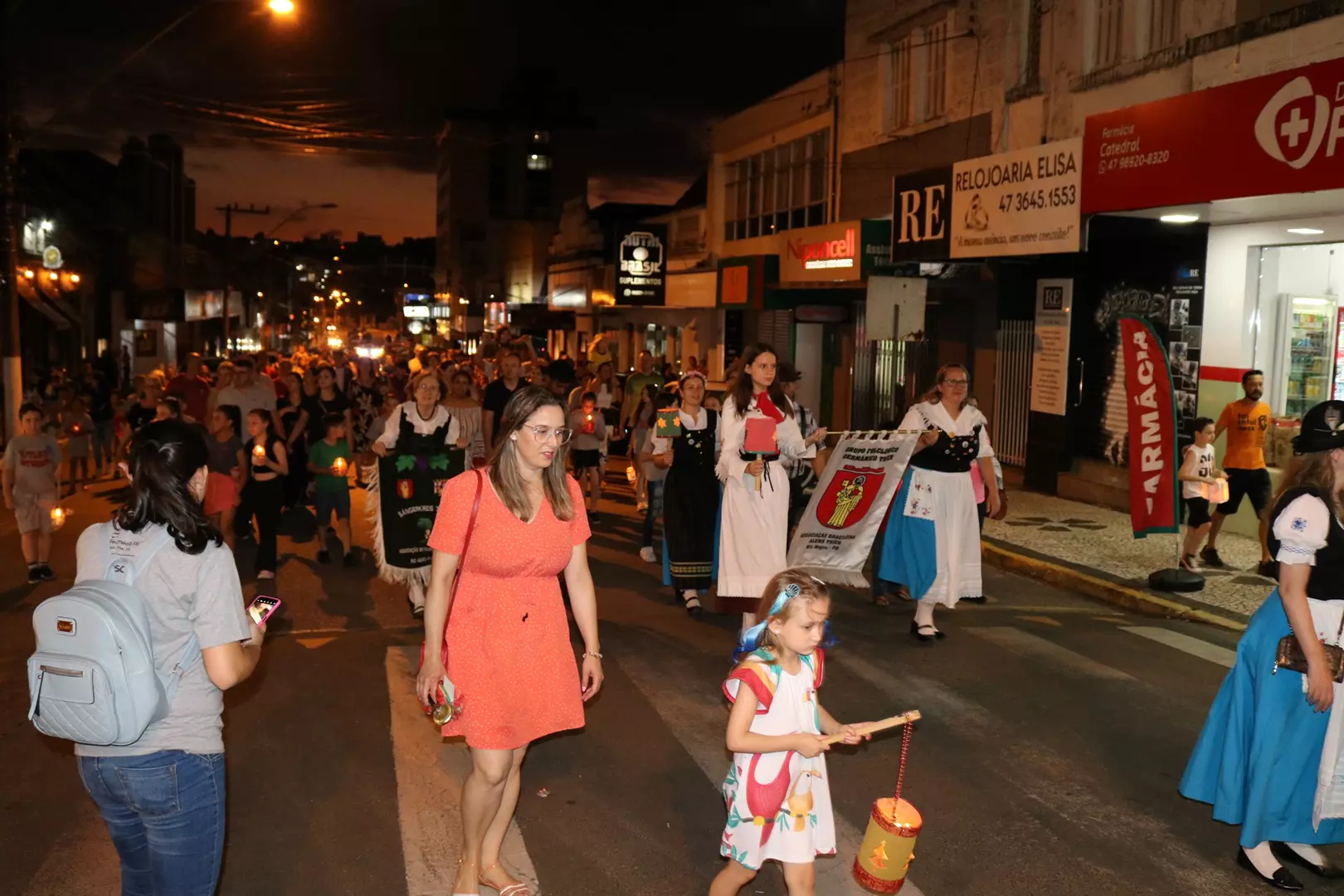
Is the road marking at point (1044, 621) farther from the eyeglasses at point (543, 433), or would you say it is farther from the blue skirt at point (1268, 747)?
the eyeglasses at point (543, 433)

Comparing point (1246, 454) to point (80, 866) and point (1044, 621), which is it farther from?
point (80, 866)

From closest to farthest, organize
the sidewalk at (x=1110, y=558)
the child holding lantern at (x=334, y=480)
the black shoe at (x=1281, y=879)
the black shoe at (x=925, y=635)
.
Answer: the black shoe at (x=1281, y=879) → the black shoe at (x=925, y=635) → the sidewalk at (x=1110, y=558) → the child holding lantern at (x=334, y=480)

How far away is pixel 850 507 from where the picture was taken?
8.69 meters

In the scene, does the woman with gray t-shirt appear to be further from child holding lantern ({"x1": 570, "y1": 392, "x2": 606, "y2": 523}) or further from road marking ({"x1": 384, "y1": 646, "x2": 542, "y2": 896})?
child holding lantern ({"x1": 570, "y1": 392, "x2": 606, "y2": 523})

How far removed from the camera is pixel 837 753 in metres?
6.23

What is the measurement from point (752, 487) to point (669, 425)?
44.9 inches

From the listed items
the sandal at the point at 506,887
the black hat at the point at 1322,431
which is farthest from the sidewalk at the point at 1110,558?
the sandal at the point at 506,887

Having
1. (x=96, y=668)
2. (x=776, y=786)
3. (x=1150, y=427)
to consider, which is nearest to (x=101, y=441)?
(x=1150, y=427)

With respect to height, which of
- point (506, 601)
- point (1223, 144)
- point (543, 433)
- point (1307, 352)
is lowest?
point (506, 601)

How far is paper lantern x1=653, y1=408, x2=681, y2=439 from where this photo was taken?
29.7 ft

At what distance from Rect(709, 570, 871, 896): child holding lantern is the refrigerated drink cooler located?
1125cm

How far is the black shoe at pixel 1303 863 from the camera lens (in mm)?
4840

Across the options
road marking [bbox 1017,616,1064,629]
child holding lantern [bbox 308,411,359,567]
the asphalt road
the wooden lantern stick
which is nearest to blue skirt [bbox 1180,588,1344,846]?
the asphalt road

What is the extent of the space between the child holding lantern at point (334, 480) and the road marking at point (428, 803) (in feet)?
13.8
